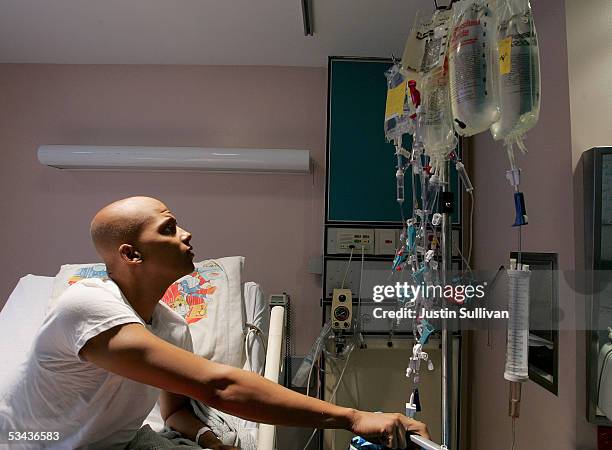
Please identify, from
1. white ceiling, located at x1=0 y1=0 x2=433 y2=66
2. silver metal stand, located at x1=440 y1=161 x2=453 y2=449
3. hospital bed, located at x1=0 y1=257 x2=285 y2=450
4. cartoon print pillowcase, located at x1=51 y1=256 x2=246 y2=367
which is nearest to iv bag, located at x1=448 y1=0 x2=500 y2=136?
silver metal stand, located at x1=440 y1=161 x2=453 y2=449

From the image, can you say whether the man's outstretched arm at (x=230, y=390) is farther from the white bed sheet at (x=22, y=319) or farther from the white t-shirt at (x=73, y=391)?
the white bed sheet at (x=22, y=319)

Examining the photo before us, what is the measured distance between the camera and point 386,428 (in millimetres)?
848

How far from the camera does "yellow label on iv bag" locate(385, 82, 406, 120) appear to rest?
47.2 inches

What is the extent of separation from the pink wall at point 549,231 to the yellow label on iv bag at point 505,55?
596 millimetres

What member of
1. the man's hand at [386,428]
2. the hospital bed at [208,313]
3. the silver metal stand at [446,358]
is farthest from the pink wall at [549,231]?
the hospital bed at [208,313]

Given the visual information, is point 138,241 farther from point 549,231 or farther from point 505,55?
point 549,231

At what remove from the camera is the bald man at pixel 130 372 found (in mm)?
877

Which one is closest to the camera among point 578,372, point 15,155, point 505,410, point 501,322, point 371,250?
point 578,372

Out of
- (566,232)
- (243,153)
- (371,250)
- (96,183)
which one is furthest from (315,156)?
(566,232)

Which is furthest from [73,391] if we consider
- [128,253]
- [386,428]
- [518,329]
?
[518,329]

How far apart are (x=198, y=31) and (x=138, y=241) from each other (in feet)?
4.67

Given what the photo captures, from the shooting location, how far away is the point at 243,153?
231cm

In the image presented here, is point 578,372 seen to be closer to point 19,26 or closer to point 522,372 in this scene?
point 522,372

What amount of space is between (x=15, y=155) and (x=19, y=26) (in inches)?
28.6
